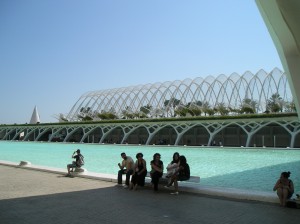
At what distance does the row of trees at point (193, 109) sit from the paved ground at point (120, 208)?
3283 centimetres

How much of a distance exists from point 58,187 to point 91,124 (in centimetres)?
3779

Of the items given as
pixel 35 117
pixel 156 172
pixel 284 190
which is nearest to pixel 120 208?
pixel 156 172

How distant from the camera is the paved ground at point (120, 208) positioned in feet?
16.9

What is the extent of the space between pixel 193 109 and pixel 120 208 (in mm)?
39646

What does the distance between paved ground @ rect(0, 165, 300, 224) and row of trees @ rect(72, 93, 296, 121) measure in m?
32.8

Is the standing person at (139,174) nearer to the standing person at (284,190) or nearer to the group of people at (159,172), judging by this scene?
the group of people at (159,172)

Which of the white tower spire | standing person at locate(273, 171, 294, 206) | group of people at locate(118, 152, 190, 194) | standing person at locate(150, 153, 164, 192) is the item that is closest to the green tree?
group of people at locate(118, 152, 190, 194)

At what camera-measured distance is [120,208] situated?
590cm

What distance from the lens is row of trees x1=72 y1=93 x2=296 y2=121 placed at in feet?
129

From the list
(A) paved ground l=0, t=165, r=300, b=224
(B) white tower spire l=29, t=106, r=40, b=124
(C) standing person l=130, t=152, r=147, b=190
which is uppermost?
(B) white tower spire l=29, t=106, r=40, b=124

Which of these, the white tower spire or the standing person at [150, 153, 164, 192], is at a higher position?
the white tower spire

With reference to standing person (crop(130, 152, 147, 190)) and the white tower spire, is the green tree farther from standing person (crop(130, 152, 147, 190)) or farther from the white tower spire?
the white tower spire

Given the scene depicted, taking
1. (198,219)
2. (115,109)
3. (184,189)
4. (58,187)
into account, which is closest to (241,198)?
(184,189)

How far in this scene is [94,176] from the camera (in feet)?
31.4
